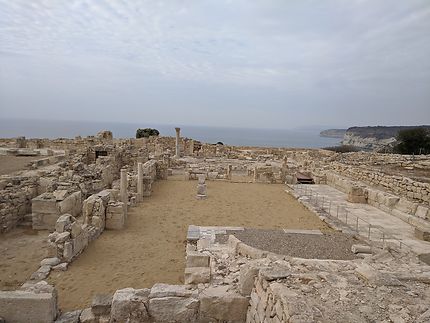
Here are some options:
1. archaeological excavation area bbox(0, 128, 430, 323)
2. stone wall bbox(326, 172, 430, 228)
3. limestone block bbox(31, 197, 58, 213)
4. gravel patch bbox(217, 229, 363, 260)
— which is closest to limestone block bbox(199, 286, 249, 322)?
archaeological excavation area bbox(0, 128, 430, 323)

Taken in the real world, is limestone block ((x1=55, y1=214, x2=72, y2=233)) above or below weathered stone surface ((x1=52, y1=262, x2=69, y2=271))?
above

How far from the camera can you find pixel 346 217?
36.9 feet

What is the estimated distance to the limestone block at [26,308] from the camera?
16.1ft

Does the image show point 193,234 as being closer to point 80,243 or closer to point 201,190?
point 80,243

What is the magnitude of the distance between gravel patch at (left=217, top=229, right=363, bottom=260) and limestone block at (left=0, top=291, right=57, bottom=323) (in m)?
4.28

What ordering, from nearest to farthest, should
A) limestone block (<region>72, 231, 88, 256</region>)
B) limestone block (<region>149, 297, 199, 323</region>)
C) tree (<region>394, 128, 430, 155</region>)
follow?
limestone block (<region>149, 297, 199, 323</region>) < limestone block (<region>72, 231, 88, 256</region>) < tree (<region>394, 128, 430, 155</region>)

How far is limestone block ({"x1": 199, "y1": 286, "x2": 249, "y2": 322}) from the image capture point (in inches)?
187

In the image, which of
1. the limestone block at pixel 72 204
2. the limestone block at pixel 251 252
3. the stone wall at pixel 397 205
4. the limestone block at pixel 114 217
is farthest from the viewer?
the stone wall at pixel 397 205

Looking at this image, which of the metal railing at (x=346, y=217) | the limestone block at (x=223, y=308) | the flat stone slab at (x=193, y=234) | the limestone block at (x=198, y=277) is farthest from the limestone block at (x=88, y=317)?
the metal railing at (x=346, y=217)

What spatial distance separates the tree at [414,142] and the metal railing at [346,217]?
26.5 metres

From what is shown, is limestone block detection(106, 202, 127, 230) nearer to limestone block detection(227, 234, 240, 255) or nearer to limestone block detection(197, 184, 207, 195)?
limestone block detection(227, 234, 240, 255)

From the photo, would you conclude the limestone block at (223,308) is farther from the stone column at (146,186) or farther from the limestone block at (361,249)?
the stone column at (146,186)

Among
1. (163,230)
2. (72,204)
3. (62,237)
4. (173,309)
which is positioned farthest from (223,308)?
(72,204)

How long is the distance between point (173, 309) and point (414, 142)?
132 feet
